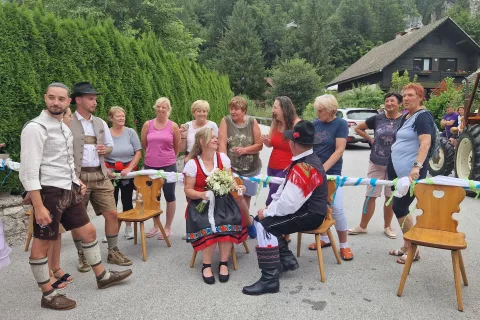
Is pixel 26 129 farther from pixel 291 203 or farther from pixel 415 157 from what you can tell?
pixel 415 157

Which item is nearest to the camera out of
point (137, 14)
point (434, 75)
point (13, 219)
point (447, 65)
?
point (13, 219)

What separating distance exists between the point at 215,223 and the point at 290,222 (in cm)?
81

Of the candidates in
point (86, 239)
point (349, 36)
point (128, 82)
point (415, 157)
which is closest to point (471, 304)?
point (415, 157)

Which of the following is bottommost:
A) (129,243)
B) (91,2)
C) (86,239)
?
(129,243)

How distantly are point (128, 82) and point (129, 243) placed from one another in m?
3.79

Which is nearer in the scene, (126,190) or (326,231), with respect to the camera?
(326,231)

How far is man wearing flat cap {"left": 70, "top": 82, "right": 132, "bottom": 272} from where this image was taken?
155 inches

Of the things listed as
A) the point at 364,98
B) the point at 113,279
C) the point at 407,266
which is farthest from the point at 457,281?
the point at 364,98

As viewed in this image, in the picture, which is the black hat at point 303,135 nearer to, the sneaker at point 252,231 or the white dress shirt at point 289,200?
the white dress shirt at point 289,200

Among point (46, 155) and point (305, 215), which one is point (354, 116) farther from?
point (46, 155)

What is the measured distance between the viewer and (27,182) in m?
3.03

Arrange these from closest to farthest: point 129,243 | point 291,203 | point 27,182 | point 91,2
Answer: point 27,182, point 291,203, point 129,243, point 91,2

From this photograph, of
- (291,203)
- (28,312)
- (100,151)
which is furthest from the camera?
(100,151)

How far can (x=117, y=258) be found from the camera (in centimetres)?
432
